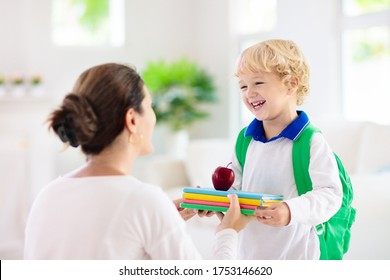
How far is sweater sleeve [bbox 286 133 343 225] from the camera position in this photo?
1.30m

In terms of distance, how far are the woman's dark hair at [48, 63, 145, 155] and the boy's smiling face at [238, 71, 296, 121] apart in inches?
14.5

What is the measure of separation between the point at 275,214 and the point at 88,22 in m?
4.10

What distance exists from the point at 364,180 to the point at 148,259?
1461 millimetres

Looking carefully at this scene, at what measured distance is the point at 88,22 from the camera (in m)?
5.10

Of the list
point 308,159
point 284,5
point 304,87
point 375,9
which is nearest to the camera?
point 308,159

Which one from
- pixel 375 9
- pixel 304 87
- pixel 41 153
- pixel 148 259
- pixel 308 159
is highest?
pixel 375 9

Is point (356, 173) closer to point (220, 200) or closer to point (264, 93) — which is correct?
point (264, 93)

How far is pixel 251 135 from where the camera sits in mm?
1526

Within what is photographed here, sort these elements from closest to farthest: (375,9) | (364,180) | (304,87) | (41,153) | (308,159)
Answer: (308,159) → (304,87) → (364,180) → (375,9) → (41,153)

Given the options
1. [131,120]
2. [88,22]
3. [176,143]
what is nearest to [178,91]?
[176,143]

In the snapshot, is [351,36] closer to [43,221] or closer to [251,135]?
[251,135]

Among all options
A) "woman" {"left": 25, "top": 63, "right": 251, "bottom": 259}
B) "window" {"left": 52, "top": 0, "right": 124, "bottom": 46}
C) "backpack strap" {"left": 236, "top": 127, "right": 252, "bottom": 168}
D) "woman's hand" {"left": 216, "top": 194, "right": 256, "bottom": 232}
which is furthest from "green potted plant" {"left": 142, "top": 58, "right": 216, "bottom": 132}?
"woman" {"left": 25, "top": 63, "right": 251, "bottom": 259}

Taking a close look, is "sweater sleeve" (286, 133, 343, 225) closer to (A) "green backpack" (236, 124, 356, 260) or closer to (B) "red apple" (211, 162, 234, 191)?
(A) "green backpack" (236, 124, 356, 260)

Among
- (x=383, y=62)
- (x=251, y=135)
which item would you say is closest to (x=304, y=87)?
(x=251, y=135)
